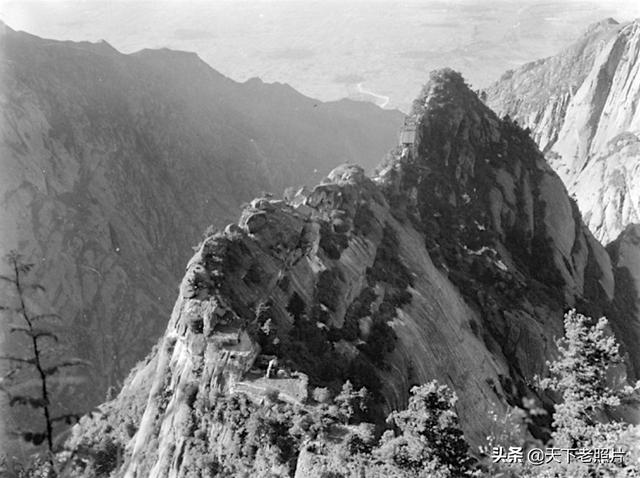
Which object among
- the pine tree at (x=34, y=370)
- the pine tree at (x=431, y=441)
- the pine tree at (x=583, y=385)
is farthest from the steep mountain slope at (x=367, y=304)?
the pine tree at (x=34, y=370)

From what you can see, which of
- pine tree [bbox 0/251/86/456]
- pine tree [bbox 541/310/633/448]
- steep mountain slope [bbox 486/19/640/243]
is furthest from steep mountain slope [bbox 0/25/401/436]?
pine tree [bbox 0/251/86/456]

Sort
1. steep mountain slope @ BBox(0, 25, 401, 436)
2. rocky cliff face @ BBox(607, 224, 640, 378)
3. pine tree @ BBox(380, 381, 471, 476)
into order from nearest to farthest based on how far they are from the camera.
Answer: pine tree @ BBox(380, 381, 471, 476) < rocky cliff face @ BBox(607, 224, 640, 378) < steep mountain slope @ BBox(0, 25, 401, 436)

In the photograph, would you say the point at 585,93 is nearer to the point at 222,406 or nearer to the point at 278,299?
the point at 278,299

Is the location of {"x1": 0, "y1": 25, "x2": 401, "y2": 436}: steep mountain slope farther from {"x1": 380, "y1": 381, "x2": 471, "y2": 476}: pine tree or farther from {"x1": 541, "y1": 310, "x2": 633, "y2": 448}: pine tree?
{"x1": 541, "y1": 310, "x2": 633, "y2": 448}: pine tree

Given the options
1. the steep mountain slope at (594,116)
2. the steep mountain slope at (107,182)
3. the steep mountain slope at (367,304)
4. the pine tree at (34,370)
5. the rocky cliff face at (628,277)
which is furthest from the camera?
the steep mountain slope at (107,182)

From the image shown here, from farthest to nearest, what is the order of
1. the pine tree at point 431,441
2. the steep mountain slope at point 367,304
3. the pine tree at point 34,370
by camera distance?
the steep mountain slope at point 367,304 → the pine tree at point 431,441 → the pine tree at point 34,370

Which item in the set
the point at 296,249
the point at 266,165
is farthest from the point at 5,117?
the point at 296,249

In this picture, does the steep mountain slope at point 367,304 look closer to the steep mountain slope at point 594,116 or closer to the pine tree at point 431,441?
the pine tree at point 431,441
